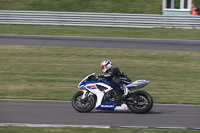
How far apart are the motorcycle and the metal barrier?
55.8 feet

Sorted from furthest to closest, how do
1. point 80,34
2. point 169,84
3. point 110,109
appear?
point 80,34 < point 169,84 < point 110,109

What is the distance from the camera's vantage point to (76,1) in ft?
109

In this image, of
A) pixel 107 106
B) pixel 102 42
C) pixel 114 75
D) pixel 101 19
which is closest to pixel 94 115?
pixel 107 106

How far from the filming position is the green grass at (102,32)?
2452cm

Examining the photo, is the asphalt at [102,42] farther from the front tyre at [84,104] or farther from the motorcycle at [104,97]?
the front tyre at [84,104]

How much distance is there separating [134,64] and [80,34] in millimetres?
7905

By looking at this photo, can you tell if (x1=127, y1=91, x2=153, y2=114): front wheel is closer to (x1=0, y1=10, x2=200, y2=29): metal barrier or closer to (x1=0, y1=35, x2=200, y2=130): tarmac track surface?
(x1=0, y1=35, x2=200, y2=130): tarmac track surface

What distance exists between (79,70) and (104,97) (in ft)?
→ 21.4

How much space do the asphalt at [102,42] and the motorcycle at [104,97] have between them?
36.3 ft

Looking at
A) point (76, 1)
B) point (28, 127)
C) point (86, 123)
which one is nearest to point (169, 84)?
point (86, 123)

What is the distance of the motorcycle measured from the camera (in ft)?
33.0

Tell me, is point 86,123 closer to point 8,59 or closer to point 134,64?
point 134,64

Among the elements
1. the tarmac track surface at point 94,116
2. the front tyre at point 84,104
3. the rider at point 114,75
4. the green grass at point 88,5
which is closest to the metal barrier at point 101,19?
the green grass at point 88,5

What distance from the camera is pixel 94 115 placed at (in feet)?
32.6
